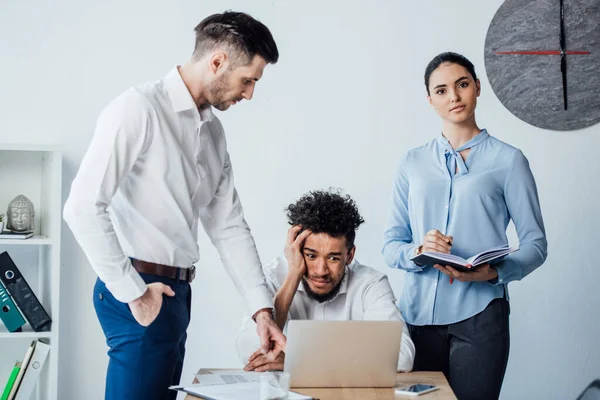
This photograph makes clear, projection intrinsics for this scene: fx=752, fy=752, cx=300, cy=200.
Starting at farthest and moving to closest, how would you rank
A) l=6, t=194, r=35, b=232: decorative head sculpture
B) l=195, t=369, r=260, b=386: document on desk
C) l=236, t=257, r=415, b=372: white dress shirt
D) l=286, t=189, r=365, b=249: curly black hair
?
l=6, t=194, r=35, b=232: decorative head sculpture < l=286, t=189, r=365, b=249: curly black hair < l=236, t=257, r=415, b=372: white dress shirt < l=195, t=369, r=260, b=386: document on desk

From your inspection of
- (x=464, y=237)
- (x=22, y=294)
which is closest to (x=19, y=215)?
(x=22, y=294)

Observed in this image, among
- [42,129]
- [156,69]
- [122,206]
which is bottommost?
[122,206]

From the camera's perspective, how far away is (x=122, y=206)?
1864mm

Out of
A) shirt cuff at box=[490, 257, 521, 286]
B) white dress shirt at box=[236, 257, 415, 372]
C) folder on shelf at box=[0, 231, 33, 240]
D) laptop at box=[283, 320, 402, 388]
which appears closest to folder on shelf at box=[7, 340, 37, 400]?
folder on shelf at box=[0, 231, 33, 240]

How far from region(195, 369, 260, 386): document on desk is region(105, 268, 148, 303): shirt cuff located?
33 centimetres

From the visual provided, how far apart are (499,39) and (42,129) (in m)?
2.11

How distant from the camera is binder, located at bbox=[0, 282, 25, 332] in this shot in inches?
122

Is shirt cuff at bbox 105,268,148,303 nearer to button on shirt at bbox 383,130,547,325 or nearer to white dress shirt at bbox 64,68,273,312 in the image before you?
white dress shirt at bbox 64,68,273,312

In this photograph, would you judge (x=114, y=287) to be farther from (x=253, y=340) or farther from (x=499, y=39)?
(x=499, y=39)

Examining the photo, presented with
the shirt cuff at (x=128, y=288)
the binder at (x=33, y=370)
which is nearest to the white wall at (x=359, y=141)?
the binder at (x=33, y=370)

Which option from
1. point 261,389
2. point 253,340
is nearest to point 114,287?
point 261,389

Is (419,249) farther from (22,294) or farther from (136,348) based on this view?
(22,294)

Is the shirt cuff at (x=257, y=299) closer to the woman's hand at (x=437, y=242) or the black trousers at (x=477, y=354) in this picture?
the woman's hand at (x=437, y=242)

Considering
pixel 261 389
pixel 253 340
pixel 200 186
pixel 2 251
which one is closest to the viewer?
pixel 261 389
